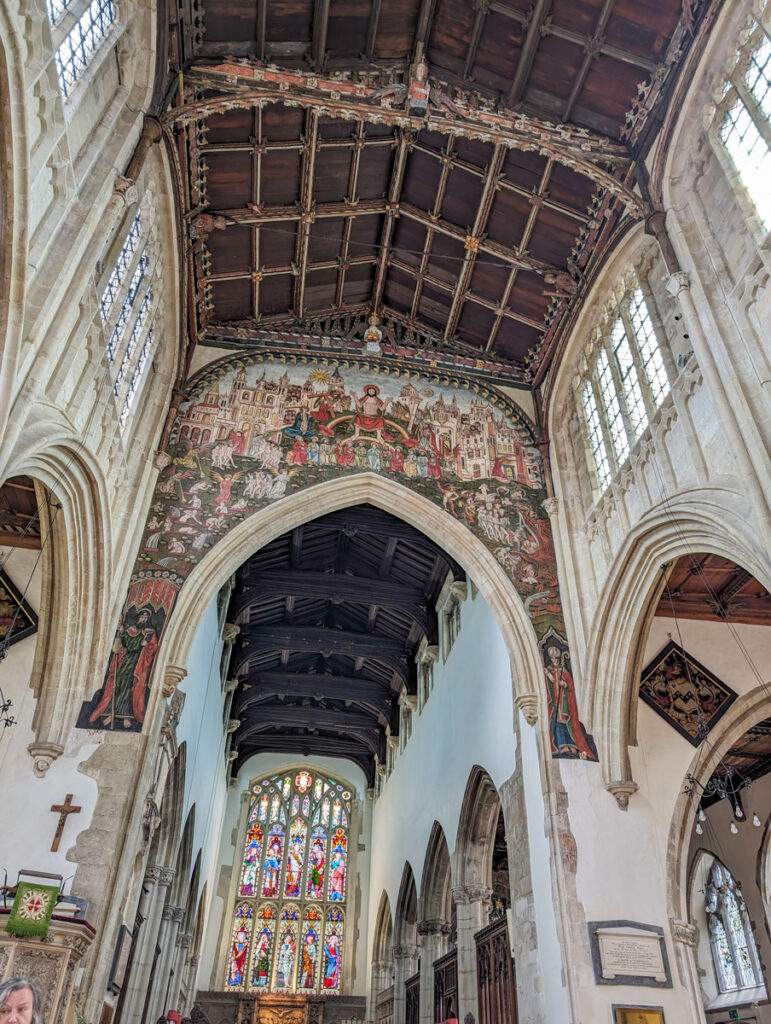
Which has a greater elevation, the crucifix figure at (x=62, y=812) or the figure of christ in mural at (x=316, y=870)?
the figure of christ in mural at (x=316, y=870)

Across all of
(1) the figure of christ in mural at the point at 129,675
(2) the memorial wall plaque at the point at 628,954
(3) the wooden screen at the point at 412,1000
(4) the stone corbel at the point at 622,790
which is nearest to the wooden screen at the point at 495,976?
(2) the memorial wall plaque at the point at 628,954

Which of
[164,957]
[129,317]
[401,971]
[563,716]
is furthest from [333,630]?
[129,317]

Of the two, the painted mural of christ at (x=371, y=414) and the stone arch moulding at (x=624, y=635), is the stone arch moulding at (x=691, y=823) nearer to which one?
the stone arch moulding at (x=624, y=635)

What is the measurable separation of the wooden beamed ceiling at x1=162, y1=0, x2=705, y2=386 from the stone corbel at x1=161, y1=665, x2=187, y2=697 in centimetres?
550

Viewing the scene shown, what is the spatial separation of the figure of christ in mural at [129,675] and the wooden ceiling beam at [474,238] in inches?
270

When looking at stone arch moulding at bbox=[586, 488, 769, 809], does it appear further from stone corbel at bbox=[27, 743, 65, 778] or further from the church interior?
stone corbel at bbox=[27, 743, 65, 778]

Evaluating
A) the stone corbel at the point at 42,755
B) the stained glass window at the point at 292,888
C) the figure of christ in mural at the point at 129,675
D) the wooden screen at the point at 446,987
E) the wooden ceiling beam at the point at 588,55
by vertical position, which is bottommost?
the wooden screen at the point at 446,987

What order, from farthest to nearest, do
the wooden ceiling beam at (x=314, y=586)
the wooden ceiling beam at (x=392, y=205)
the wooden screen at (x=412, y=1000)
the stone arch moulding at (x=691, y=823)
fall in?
Answer: the wooden ceiling beam at (x=314, y=586)
the wooden screen at (x=412, y=1000)
the wooden ceiling beam at (x=392, y=205)
the stone arch moulding at (x=691, y=823)

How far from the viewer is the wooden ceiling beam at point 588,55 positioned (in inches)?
352

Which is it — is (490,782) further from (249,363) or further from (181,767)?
(249,363)

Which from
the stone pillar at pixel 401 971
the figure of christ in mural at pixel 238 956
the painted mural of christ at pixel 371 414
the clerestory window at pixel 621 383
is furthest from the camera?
the figure of christ in mural at pixel 238 956

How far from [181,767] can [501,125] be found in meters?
10.6

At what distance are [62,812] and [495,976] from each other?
6944 millimetres

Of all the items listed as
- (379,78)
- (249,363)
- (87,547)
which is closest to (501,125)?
(379,78)
